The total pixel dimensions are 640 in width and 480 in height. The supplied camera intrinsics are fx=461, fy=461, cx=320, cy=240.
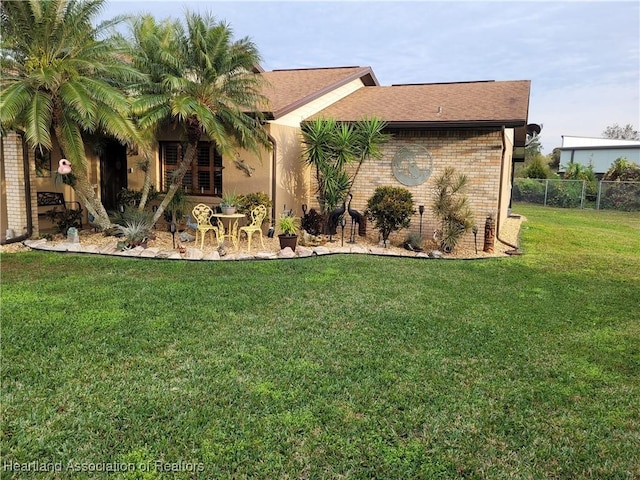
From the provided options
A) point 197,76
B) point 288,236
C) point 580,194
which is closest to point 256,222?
point 288,236

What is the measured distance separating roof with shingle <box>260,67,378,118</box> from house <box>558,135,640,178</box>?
97.0 ft

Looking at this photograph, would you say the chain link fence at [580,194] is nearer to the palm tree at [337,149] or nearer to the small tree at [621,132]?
the palm tree at [337,149]

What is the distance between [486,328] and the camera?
5.44 metres

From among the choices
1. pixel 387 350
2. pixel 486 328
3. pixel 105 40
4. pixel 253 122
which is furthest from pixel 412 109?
pixel 387 350

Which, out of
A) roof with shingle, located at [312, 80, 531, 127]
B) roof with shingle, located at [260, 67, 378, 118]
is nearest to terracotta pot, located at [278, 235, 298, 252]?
roof with shingle, located at [260, 67, 378, 118]

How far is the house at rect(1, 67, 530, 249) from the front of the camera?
10.4 m

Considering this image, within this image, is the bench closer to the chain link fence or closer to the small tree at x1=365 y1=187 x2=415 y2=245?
the small tree at x1=365 y1=187 x2=415 y2=245

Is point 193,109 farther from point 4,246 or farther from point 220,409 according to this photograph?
point 220,409

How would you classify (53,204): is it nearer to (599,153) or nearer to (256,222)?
(256,222)

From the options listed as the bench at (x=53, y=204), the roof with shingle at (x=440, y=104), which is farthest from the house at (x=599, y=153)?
the bench at (x=53, y=204)

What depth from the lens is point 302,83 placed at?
46.4 ft

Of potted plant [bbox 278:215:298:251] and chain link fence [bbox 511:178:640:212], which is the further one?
chain link fence [bbox 511:178:640:212]

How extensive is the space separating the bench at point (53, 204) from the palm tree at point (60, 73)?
7.37 ft

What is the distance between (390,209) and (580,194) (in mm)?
19520
